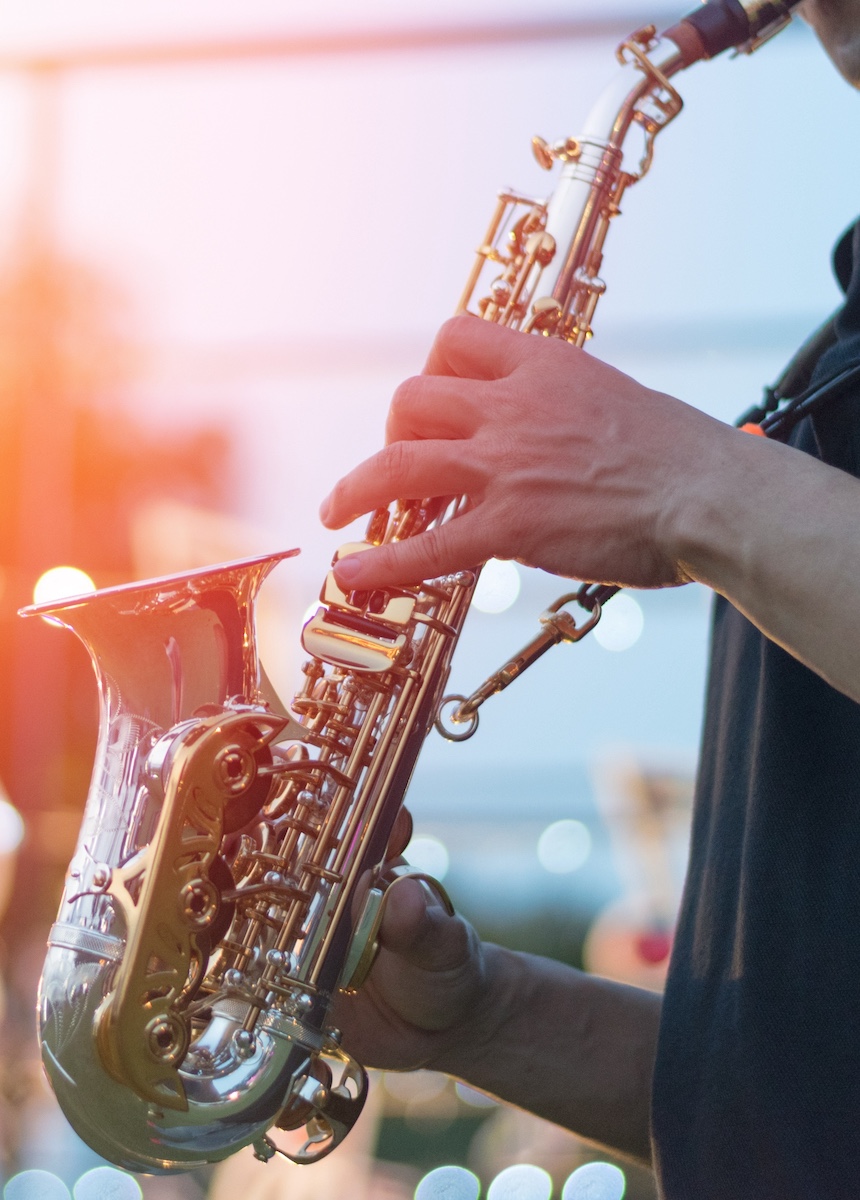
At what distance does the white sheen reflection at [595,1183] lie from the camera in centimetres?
351

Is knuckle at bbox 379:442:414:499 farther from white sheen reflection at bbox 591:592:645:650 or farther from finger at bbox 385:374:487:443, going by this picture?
white sheen reflection at bbox 591:592:645:650

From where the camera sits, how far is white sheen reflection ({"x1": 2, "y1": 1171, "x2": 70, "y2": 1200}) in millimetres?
3699

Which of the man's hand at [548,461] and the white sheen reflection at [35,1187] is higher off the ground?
the man's hand at [548,461]

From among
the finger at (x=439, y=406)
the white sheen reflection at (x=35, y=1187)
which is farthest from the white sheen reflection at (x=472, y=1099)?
the finger at (x=439, y=406)

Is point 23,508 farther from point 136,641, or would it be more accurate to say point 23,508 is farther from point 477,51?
point 136,641

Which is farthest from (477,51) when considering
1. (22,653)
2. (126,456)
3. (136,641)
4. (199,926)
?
(199,926)

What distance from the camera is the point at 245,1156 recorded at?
3.56 m

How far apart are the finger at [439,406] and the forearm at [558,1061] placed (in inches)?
25.6

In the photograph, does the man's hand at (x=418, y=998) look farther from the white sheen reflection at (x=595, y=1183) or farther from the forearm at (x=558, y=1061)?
the white sheen reflection at (x=595, y=1183)

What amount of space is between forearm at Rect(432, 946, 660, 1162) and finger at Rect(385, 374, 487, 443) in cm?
65

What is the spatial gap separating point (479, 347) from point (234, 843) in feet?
1.70

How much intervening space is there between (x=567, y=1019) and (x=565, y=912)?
293cm

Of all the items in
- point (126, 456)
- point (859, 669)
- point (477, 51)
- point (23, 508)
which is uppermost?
point (477, 51)

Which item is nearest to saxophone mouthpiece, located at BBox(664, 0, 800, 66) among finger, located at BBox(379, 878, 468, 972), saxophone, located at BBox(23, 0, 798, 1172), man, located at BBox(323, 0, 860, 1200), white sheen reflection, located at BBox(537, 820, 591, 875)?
man, located at BBox(323, 0, 860, 1200)
